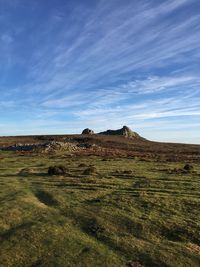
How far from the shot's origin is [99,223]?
22.5 m

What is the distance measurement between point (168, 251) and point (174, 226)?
4.01 m

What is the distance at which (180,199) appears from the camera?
29125mm

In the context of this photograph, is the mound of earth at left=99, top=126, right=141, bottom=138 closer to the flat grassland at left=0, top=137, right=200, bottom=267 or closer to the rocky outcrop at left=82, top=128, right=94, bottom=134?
the rocky outcrop at left=82, top=128, right=94, bottom=134

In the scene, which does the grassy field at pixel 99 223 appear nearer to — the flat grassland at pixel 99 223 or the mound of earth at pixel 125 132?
the flat grassland at pixel 99 223

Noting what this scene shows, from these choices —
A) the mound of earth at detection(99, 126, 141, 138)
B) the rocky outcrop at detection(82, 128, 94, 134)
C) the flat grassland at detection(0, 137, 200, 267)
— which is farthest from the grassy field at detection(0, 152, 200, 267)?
the rocky outcrop at detection(82, 128, 94, 134)

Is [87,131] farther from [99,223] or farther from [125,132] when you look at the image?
[99,223]

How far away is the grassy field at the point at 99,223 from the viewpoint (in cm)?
Result: 1759

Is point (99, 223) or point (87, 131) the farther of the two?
point (87, 131)

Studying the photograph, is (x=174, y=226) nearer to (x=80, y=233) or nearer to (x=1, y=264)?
(x=80, y=233)

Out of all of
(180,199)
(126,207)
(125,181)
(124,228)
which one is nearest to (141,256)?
(124,228)

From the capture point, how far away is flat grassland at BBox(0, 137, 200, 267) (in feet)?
57.7

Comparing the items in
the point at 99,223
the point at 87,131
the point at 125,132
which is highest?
the point at 87,131

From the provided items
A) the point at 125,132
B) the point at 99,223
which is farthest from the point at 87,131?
the point at 99,223

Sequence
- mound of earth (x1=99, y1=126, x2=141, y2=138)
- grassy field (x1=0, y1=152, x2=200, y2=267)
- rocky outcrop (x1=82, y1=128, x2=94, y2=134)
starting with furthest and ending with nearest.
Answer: rocky outcrop (x1=82, y1=128, x2=94, y2=134), mound of earth (x1=99, y1=126, x2=141, y2=138), grassy field (x1=0, y1=152, x2=200, y2=267)
